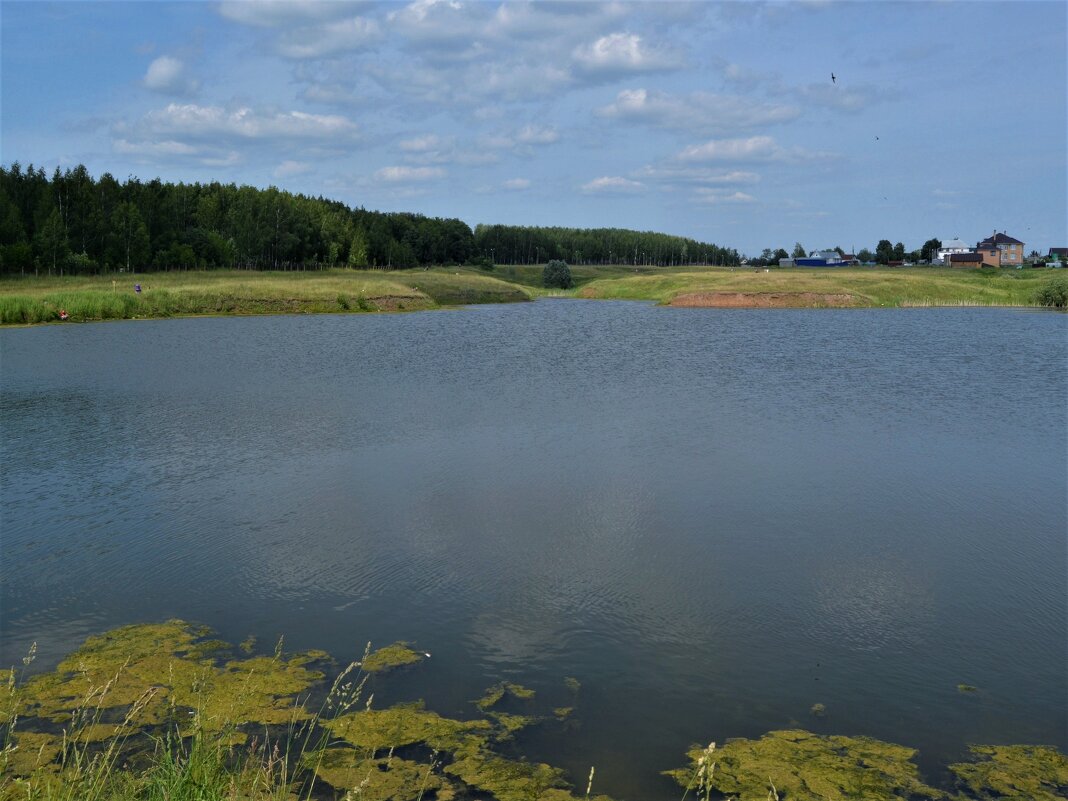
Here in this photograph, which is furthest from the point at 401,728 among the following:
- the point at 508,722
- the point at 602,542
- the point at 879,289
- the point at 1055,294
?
the point at 879,289

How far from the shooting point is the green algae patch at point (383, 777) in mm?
8070

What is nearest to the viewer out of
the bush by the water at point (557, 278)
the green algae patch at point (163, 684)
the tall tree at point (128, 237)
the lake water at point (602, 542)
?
the green algae patch at point (163, 684)

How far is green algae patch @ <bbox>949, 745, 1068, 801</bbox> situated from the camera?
8133mm

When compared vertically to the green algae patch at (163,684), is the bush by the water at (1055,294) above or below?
above

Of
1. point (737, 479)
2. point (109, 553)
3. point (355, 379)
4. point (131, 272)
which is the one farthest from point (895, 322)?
point (131, 272)

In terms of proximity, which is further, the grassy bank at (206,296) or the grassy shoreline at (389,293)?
the grassy shoreline at (389,293)

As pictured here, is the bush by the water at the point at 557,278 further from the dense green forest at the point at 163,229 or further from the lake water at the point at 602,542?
the lake water at the point at 602,542

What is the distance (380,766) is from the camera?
8516 mm

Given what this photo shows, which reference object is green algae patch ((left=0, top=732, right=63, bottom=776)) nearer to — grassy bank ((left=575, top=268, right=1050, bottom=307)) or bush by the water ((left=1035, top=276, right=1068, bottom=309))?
A: grassy bank ((left=575, top=268, right=1050, bottom=307))

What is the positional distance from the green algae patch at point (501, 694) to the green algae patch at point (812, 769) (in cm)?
212

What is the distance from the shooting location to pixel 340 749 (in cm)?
881

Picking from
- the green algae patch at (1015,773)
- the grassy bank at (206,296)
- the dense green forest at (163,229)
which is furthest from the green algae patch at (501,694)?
the dense green forest at (163,229)

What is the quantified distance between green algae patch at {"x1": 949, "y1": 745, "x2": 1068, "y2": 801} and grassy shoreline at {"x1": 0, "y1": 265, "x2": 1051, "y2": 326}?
7692cm

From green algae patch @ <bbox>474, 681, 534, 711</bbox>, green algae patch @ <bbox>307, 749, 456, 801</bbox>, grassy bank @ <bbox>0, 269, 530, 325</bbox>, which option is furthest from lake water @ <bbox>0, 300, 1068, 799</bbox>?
grassy bank @ <bbox>0, 269, 530, 325</bbox>
